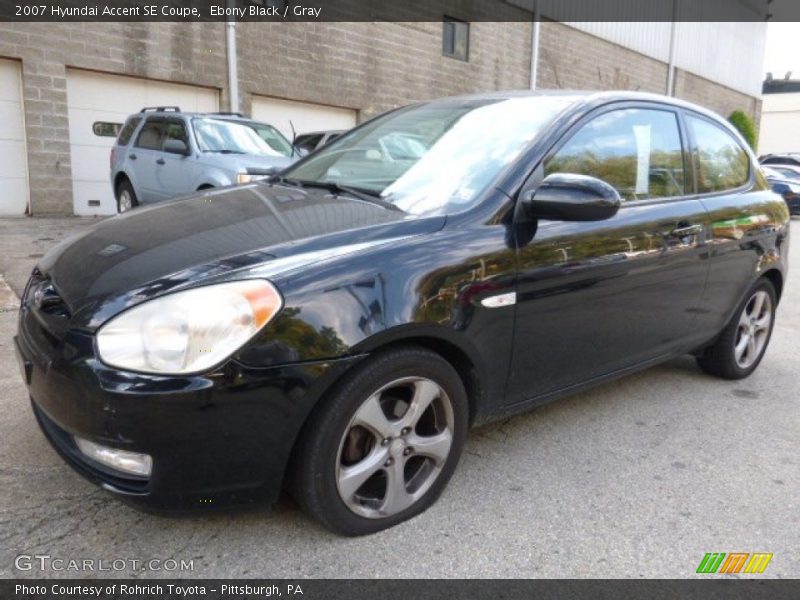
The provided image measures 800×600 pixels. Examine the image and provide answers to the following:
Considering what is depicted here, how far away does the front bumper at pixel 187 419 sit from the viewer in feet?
6.10

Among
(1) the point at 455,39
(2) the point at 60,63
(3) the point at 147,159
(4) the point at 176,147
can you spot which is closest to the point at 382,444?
(4) the point at 176,147

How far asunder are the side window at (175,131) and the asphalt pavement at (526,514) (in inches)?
213

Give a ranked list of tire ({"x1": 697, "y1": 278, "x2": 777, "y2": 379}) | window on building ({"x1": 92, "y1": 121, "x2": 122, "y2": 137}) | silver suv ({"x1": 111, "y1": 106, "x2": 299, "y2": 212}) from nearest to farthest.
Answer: tire ({"x1": 697, "y1": 278, "x2": 777, "y2": 379}) < silver suv ({"x1": 111, "y1": 106, "x2": 299, "y2": 212}) < window on building ({"x1": 92, "y1": 121, "x2": 122, "y2": 137})

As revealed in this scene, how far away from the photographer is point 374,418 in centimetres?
219

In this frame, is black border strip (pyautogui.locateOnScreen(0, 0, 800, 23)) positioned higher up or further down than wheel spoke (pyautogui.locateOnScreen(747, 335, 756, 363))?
higher up

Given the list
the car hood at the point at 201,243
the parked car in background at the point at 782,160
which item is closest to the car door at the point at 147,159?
the car hood at the point at 201,243

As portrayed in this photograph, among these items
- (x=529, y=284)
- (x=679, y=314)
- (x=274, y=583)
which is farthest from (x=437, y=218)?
(x=679, y=314)

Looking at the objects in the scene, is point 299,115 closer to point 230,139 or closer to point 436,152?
point 230,139

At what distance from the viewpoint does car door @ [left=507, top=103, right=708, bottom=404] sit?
8.69ft

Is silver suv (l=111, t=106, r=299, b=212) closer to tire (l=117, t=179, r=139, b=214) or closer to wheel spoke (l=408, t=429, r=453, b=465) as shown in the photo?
tire (l=117, t=179, r=139, b=214)

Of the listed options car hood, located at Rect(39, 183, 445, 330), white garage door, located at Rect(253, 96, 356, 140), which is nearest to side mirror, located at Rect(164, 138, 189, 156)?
white garage door, located at Rect(253, 96, 356, 140)

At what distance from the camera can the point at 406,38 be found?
1622 cm

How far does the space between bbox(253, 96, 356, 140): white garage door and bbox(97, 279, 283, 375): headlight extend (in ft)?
39.7

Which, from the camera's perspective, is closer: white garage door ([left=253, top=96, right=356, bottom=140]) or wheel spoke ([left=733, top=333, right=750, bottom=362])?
wheel spoke ([left=733, top=333, right=750, bottom=362])
